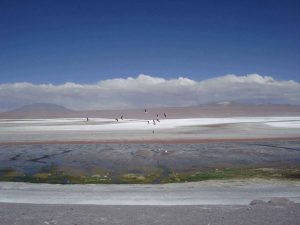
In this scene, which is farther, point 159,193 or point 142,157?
point 142,157

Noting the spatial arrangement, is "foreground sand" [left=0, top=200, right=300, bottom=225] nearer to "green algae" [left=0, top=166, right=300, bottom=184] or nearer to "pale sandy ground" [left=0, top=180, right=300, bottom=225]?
"pale sandy ground" [left=0, top=180, right=300, bottom=225]

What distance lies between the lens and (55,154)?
100ft

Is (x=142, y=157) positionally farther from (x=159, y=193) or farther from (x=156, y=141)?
(x=159, y=193)

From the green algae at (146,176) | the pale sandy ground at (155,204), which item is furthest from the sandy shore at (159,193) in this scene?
the green algae at (146,176)

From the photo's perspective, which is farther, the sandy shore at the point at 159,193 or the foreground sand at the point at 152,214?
the sandy shore at the point at 159,193

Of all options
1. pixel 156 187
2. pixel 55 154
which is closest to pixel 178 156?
pixel 55 154

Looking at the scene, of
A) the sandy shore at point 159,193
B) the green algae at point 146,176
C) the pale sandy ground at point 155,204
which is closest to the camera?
the pale sandy ground at point 155,204

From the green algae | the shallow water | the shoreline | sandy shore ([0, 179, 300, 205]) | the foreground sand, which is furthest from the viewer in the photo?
the shoreline

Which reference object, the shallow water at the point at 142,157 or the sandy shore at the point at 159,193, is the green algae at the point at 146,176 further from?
the sandy shore at the point at 159,193

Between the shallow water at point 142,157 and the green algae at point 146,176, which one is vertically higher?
the shallow water at point 142,157

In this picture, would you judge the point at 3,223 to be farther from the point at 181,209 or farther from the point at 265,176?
the point at 265,176

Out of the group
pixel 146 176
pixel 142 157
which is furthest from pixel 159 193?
pixel 142 157

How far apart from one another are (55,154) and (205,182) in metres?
16.3

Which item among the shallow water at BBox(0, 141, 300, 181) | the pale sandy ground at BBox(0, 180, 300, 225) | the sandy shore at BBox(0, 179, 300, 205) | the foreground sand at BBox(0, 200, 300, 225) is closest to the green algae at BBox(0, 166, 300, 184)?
the shallow water at BBox(0, 141, 300, 181)
